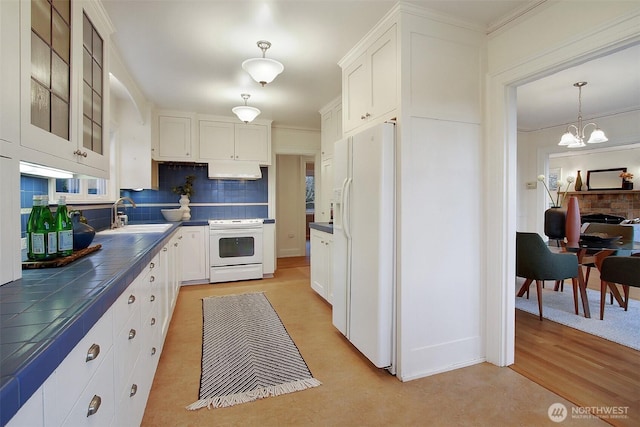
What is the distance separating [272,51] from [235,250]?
2.81 metres

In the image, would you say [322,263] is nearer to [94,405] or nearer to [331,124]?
[331,124]

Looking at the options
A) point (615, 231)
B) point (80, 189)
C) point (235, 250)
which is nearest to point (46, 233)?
point (80, 189)

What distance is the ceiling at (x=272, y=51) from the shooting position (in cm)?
206

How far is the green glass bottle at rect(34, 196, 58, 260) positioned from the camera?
4.45ft

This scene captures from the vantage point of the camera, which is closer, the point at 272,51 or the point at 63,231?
the point at 63,231

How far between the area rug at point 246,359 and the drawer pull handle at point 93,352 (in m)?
1.08

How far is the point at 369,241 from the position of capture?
2.18m

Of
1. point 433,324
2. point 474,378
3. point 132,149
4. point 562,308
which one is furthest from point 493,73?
point 132,149

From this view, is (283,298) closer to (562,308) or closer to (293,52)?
(293,52)

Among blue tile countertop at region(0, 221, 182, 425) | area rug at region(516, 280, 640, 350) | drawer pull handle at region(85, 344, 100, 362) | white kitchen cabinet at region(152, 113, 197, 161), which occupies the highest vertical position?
white kitchen cabinet at region(152, 113, 197, 161)

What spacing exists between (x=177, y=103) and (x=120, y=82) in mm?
1262

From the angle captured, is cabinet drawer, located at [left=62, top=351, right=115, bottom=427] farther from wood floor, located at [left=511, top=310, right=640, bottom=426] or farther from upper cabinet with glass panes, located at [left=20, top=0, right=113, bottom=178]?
wood floor, located at [left=511, top=310, right=640, bottom=426]

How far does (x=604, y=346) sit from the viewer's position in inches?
97.7

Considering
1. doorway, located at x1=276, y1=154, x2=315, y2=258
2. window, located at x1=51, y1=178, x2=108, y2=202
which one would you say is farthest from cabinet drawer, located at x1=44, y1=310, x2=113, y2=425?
doorway, located at x1=276, y1=154, x2=315, y2=258
